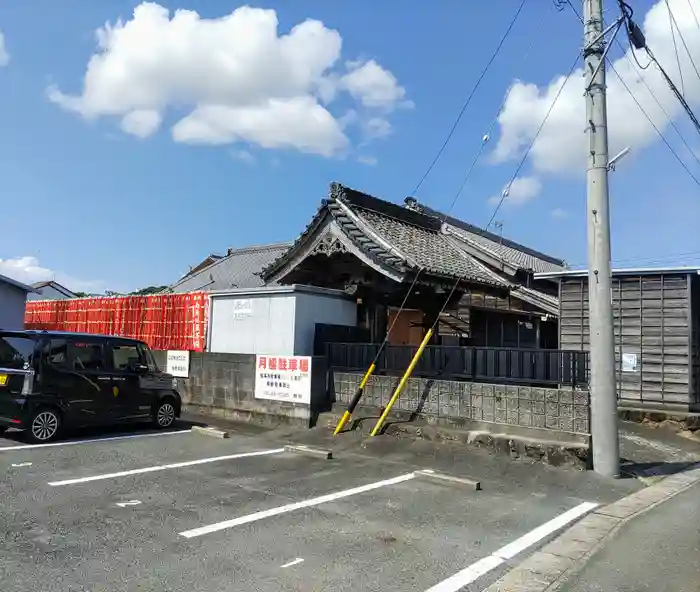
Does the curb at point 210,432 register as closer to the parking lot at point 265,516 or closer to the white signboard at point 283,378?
the parking lot at point 265,516

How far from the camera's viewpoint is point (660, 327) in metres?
13.1

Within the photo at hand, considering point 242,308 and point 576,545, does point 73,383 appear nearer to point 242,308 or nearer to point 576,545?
point 242,308

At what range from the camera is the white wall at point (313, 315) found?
463 inches

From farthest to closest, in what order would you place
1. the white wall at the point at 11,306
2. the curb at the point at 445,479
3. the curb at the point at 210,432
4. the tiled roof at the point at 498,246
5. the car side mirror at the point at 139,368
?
the tiled roof at the point at 498,246 → the white wall at the point at 11,306 → the car side mirror at the point at 139,368 → the curb at the point at 210,432 → the curb at the point at 445,479

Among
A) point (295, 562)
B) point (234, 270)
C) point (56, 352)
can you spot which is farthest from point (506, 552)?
point (234, 270)

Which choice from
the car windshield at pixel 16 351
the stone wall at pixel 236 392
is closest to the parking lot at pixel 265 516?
the car windshield at pixel 16 351

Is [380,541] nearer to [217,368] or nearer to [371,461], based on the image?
[371,461]

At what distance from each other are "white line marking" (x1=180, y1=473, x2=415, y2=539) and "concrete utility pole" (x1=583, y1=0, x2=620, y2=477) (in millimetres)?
2797

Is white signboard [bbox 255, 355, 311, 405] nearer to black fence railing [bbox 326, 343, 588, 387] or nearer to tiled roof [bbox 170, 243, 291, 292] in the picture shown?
black fence railing [bbox 326, 343, 588, 387]

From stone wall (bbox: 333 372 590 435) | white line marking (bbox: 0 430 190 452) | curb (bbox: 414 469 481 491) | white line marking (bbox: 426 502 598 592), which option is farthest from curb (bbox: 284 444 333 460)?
white line marking (bbox: 426 502 598 592)

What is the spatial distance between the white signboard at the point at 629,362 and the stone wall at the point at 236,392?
291 inches

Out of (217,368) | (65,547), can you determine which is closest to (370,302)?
(217,368)

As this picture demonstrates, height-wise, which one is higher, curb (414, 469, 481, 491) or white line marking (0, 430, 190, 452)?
white line marking (0, 430, 190, 452)

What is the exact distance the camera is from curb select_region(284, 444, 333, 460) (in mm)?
8972
